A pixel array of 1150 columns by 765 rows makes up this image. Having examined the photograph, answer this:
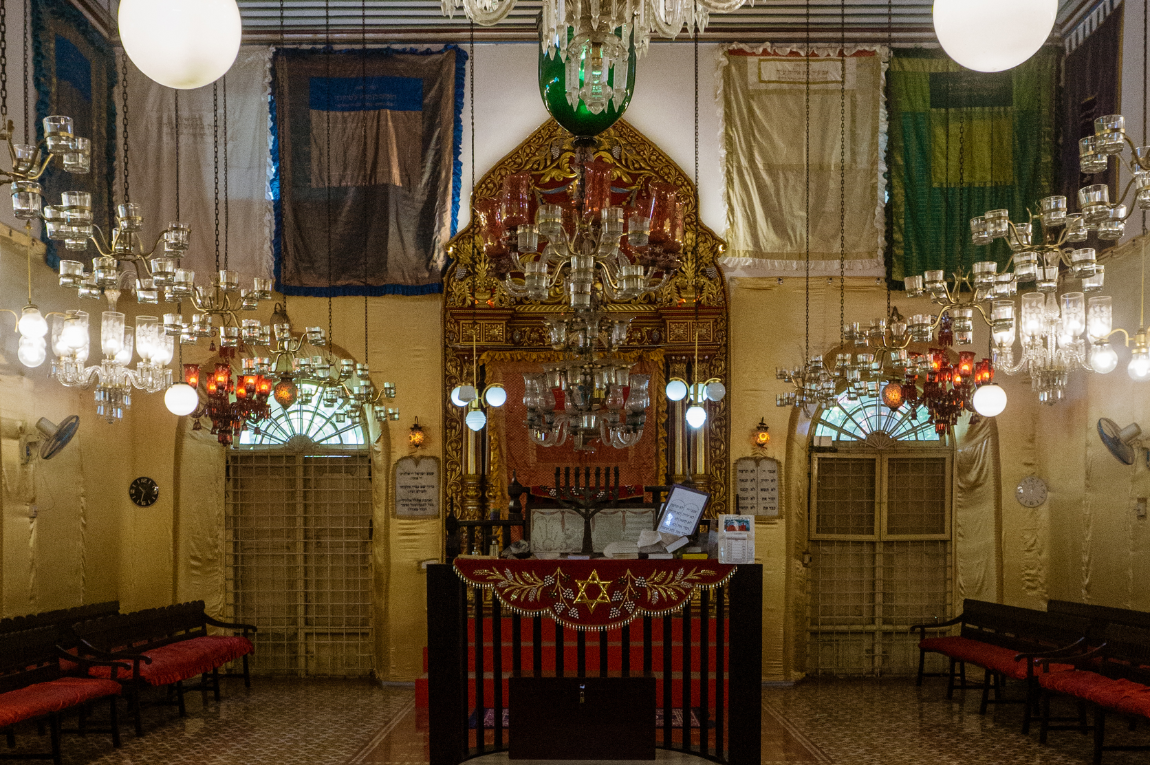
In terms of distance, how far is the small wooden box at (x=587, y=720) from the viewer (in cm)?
570

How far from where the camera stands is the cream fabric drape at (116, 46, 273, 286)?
9859 mm

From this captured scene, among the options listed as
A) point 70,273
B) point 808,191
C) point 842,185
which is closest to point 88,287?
point 70,273

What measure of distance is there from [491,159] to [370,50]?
5.96 feet

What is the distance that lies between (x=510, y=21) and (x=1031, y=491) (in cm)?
777

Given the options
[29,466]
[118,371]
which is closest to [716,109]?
[118,371]

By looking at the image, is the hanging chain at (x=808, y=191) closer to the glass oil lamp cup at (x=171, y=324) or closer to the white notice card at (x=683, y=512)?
the white notice card at (x=683, y=512)

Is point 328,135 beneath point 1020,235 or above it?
above

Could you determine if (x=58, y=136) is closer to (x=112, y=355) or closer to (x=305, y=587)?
(x=112, y=355)

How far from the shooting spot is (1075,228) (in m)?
4.95

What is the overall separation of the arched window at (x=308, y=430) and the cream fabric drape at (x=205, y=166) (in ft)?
5.17

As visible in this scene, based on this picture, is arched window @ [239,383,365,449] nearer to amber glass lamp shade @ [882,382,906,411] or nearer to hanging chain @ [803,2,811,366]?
hanging chain @ [803,2,811,366]

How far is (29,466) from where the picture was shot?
25.9 ft

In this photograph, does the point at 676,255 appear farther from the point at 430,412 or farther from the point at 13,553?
the point at 13,553

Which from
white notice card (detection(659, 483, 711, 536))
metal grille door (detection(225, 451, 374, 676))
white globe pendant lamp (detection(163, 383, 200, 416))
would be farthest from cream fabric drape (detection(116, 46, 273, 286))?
white notice card (detection(659, 483, 711, 536))
